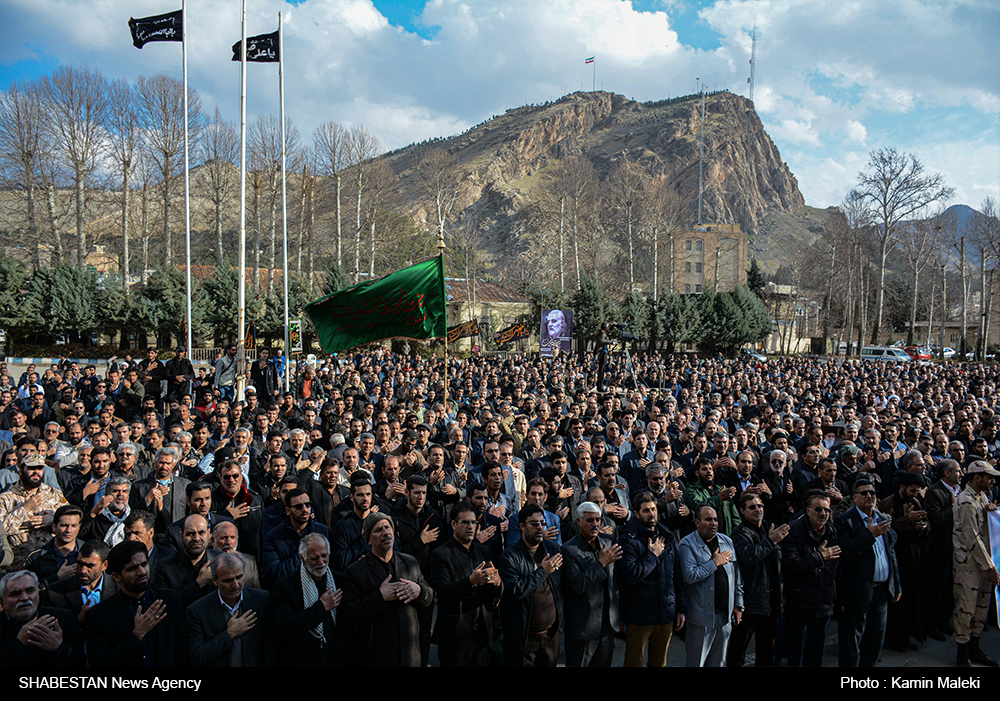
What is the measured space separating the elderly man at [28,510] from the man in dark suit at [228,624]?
209cm

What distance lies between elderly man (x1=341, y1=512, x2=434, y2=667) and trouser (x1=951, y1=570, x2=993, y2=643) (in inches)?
170

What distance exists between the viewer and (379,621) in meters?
3.57

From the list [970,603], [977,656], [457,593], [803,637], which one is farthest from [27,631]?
[977,656]

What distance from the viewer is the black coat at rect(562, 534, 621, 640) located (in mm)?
4098

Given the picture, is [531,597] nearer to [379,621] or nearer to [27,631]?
[379,621]

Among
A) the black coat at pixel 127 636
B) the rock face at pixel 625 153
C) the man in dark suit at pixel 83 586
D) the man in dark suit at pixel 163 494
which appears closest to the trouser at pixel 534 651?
the black coat at pixel 127 636

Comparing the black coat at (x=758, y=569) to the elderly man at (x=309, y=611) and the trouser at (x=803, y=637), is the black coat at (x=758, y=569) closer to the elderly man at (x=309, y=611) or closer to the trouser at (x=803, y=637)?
the trouser at (x=803, y=637)

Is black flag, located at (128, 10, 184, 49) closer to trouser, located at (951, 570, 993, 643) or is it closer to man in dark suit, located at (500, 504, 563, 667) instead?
man in dark suit, located at (500, 504, 563, 667)

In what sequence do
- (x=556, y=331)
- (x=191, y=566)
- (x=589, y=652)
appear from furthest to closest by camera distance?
(x=556, y=331) → (x=589, y=652) → (x=191, y=566)

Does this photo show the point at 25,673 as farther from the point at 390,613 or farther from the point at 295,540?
the point at 390,613

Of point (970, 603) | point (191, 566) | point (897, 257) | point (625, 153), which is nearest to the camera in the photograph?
point (191, 566)

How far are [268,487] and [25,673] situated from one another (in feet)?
9.52

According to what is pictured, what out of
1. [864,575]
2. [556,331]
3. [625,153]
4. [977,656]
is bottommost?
[977,656]

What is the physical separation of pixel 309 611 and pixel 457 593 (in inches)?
35.2
